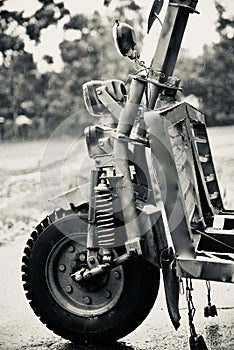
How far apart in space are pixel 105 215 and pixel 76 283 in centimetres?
50

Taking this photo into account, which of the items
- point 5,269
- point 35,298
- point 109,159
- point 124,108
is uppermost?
point 124,108

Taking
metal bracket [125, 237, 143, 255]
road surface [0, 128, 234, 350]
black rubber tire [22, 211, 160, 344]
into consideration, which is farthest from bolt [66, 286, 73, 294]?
metal bracket [125, 237, 143, 255]

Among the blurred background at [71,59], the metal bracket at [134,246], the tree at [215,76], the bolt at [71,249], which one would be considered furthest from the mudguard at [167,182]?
the tree at [215,76]

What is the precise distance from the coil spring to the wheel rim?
0.20m

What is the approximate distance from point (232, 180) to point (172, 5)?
18.6 feet

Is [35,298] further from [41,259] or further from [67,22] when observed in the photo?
[67,22]

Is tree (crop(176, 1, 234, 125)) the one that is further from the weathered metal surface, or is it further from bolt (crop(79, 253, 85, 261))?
the weathered metal surface

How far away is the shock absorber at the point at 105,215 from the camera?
3.94 m

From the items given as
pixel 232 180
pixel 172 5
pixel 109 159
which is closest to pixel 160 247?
pixel 109 159

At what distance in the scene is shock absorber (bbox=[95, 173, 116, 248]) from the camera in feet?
12.9

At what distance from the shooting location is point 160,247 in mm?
3852

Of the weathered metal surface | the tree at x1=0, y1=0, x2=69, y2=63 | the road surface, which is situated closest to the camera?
the weathered metal surface

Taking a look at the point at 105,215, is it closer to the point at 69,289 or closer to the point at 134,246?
the point at 134,246

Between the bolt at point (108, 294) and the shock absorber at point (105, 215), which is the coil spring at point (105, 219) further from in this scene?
the bolt at point (108, 294)
